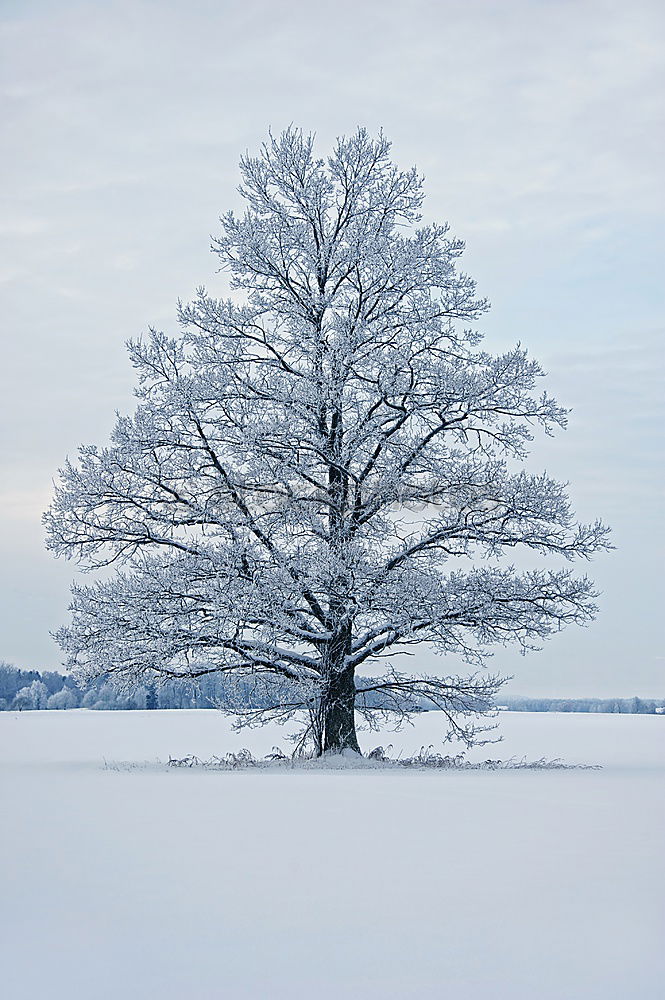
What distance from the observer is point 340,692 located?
18.5m

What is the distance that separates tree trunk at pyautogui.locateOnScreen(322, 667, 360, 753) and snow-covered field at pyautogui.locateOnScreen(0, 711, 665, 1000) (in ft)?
15.7

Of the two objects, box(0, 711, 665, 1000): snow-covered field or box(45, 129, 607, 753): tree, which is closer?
box(0, 711, 665, 1000): snow-covered field

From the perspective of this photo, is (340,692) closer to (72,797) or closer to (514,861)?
(72,797)

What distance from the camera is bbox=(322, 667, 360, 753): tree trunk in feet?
59.8

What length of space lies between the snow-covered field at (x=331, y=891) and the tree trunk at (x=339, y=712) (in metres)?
4.80

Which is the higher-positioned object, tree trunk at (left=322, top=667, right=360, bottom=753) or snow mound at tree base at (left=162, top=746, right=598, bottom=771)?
tree trunk at (left=322, top=667, right=360, bottom=753)

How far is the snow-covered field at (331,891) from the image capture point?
207 inches

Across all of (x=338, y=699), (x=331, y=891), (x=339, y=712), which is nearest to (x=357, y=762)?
(x=339, y=712)

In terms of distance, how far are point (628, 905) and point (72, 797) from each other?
7174mm

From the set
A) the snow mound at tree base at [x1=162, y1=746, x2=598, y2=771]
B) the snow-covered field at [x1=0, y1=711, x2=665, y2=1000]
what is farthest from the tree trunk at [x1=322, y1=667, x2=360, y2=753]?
the snow-covered field at [x1=0, y1=711, x2=665, y2=1000]

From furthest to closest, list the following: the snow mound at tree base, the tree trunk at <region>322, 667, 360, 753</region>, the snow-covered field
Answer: the tree trunk at <region>322, 667, 360, 753</region> → the snow mound at tree base → the snow-covered field

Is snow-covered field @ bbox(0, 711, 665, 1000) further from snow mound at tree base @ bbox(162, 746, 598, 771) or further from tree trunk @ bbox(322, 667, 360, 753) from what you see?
tree trunk @ bbox(322, 667, 360, 753)

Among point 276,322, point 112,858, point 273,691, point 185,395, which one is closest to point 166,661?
point 273,691

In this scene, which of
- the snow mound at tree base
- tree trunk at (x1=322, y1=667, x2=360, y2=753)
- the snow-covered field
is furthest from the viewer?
tree trunk at (x1=322, y1=667, x2=360, y2=753)
